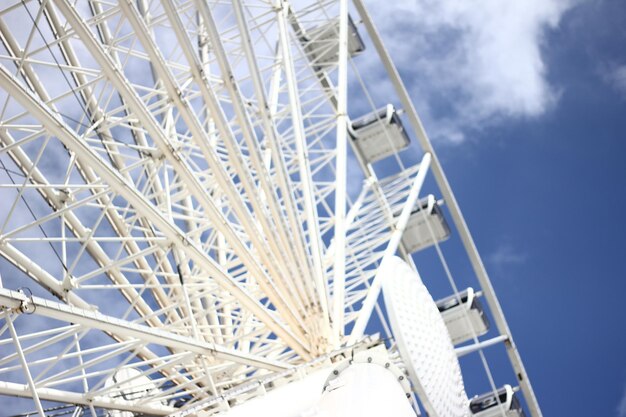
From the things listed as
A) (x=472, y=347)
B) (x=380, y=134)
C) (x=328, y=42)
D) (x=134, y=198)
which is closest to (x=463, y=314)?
(x=472, y=347)

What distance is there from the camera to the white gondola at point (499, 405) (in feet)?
96.4

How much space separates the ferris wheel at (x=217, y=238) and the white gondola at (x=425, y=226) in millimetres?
67

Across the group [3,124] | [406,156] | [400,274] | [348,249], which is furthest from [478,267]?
[406,156]

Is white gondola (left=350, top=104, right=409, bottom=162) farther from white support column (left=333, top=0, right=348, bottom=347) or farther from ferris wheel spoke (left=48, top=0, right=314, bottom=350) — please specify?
ferris wheel spoke (left=48, top=0, right=314, bottom=350)

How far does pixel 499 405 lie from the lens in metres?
29.3

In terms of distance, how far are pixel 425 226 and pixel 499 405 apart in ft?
19.5

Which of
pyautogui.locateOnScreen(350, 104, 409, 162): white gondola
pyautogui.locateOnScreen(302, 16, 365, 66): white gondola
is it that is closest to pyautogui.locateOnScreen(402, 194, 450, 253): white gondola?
pyautogui.locateOnScreen(350, 104, 409, 162): white gondola

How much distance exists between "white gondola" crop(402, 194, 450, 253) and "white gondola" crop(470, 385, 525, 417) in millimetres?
5018


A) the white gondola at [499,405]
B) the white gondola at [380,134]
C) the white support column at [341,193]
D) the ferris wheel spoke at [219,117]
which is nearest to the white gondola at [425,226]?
the white gondola at [380,134]

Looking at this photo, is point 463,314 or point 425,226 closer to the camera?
point 463,314

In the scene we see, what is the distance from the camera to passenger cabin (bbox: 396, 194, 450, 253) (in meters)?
31.5

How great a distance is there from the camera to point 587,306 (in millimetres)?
65938

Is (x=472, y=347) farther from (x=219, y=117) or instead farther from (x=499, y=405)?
(x=219, y=117)

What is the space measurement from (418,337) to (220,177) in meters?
5.46
